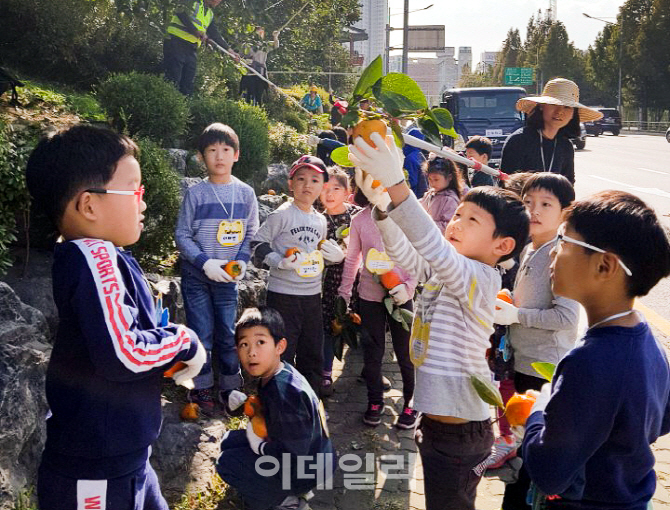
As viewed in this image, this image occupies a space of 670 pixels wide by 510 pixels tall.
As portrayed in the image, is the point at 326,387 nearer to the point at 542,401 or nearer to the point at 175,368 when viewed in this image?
the point at 175,368

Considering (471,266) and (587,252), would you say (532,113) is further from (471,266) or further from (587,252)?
(587,252)

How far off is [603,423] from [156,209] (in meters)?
3.59

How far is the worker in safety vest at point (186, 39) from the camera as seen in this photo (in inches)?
223

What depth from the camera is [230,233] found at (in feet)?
13.5

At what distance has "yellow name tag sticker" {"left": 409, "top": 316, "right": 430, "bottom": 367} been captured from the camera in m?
2.39

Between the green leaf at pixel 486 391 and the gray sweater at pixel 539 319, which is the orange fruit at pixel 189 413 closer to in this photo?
the gray sweater at pixel 539 319

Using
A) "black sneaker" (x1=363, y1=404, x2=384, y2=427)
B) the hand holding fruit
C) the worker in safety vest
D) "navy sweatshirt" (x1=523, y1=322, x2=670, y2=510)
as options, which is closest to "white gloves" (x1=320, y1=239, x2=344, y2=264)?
the hand holding fruit

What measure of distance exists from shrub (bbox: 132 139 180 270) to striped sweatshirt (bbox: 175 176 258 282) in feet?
1.69

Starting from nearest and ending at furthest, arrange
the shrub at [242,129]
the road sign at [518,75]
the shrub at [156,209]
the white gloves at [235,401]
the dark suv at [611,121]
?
the white gloves at [235,401]
the shrub at [156,209]
the shrub at [242,129]
the dark suv at [611,121]
the road sign at [518,75]

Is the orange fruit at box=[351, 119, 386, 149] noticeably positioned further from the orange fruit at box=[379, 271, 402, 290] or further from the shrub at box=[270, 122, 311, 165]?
the shrub at box=[270, 122, 311, 165]

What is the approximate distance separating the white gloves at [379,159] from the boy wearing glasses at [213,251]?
2101 millimetres

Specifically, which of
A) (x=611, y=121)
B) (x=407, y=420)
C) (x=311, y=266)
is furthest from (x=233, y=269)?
(x=611, y=121)

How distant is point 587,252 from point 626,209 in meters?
0.15

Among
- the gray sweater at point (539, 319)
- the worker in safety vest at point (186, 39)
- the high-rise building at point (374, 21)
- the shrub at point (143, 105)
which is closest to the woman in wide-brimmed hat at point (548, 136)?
the gray sweater at point (539, 319)
